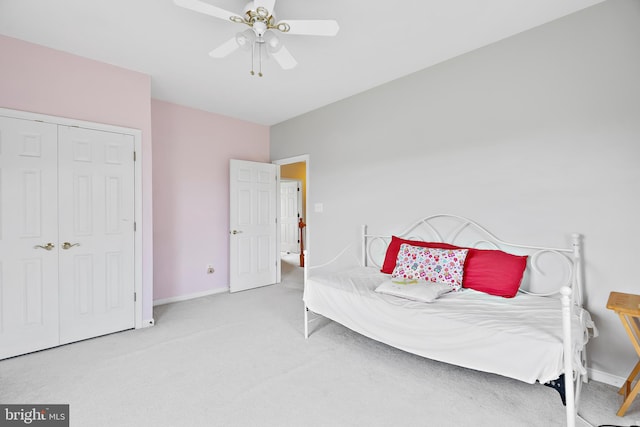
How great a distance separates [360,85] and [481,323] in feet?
8.85

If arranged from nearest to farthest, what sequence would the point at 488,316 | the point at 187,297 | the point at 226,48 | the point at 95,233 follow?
the point at 488,316 < the point at 226,48 < the point at 95,233 < the point at 187,297

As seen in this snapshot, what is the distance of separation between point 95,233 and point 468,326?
3220 mm

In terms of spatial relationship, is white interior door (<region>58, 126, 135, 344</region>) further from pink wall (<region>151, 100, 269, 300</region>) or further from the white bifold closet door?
pink wall (<region>151, 100, 269, 300</region>)

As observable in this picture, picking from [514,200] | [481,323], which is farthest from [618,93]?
[481,323]

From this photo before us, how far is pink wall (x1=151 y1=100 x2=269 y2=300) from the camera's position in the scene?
3.81m

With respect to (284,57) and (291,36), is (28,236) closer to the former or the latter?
(284,57)

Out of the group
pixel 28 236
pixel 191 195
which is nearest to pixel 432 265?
pixel 191 195

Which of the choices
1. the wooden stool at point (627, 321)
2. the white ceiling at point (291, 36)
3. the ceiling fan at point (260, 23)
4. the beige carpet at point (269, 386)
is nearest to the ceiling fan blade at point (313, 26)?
the ceiling fan at point (260, 23)

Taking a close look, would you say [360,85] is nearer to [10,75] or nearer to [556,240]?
[556,240]

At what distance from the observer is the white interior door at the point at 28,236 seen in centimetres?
239

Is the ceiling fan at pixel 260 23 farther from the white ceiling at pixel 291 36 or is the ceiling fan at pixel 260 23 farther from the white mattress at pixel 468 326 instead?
the white mattress at pixel 468 326

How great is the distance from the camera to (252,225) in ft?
14.8

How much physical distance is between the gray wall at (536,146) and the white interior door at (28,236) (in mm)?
3058

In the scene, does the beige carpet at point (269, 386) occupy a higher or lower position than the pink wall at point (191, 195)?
lower
